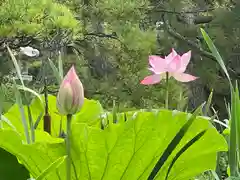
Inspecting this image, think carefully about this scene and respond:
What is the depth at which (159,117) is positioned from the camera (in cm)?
40

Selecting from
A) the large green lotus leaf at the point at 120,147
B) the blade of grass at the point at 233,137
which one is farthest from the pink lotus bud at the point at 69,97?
the blade of grass at the point at 233,137

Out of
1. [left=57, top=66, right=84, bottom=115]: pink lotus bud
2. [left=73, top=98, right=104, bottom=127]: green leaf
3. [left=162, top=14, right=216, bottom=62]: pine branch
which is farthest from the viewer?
[left=162, top=14, right=216, bottom=62]: pine branch

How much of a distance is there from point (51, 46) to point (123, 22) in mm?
769

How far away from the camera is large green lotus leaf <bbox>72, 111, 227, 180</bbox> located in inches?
15.6

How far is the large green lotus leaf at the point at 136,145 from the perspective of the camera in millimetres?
395

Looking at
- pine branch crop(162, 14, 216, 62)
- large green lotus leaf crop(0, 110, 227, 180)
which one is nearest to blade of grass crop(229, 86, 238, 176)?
large green lotus leaf crop(0, 110, 227, 180)

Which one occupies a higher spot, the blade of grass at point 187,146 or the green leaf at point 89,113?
the blade of grass at point 187,146

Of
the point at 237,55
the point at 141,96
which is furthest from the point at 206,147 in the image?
the point at 237,55

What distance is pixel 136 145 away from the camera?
1.33 ft

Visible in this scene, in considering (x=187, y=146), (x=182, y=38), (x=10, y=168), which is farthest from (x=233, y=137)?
(x=182, y=38)

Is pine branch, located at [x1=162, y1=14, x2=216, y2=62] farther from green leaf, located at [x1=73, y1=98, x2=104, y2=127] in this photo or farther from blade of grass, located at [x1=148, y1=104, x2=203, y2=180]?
blade of grass, located at [x1=148, y1=104, x2=203, y2=180]

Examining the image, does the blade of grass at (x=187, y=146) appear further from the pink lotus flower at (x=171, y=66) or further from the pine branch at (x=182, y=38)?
the pine branch at (x=182, y=38)

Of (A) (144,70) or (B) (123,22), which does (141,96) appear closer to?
(A) (144,70)

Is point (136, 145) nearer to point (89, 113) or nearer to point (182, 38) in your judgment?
point (89, 113)
